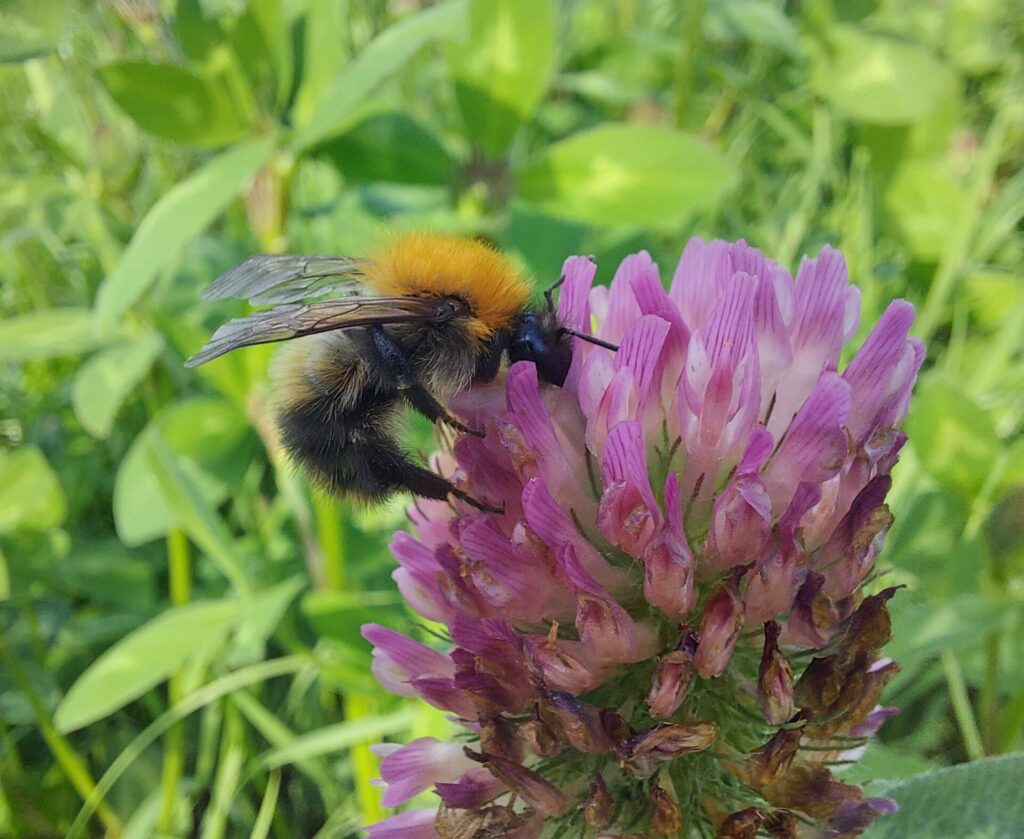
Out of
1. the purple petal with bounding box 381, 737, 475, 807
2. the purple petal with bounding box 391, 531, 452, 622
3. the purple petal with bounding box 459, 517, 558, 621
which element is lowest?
the purple petal with bounding box 381, 737, 475, 807

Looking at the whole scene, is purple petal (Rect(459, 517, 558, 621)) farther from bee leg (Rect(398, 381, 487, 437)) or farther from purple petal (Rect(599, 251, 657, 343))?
purple petal (Rect(599, 251, 657, 343))

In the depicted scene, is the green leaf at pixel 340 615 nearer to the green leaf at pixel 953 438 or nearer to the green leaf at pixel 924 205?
the green leaf at pixel 953 438

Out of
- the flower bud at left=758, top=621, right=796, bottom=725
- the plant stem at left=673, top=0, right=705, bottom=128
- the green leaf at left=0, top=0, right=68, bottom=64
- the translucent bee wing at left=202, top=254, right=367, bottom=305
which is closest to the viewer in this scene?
the flower bud at left=758, top=621, right=796, bottom=725

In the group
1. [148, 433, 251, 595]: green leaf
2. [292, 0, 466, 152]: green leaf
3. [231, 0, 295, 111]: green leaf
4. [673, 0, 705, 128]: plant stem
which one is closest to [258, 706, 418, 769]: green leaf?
[148, 433, 251, 595]: green leaf

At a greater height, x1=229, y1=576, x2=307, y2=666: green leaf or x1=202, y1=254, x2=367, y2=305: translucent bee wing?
x1=202, y1=254, x2=367, y2=305: translucent bee wing

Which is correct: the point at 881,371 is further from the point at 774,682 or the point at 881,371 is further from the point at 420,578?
the point at 420,578

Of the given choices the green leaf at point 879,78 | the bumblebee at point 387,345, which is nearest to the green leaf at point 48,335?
the bumblebee at point 387,345

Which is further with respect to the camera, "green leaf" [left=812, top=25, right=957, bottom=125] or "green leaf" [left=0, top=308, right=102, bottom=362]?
"green leaf" [left=812, top=25, right=957, bottom=125]
